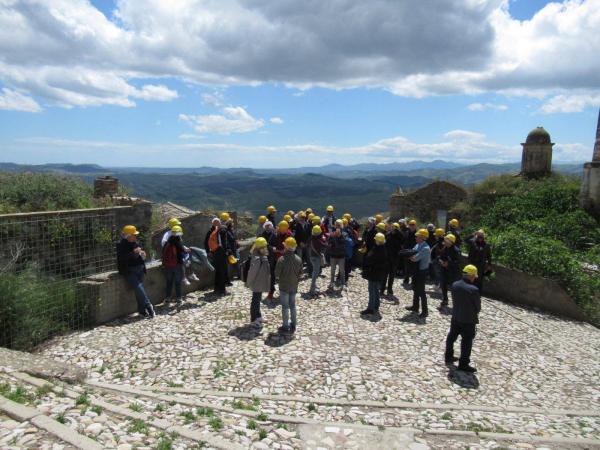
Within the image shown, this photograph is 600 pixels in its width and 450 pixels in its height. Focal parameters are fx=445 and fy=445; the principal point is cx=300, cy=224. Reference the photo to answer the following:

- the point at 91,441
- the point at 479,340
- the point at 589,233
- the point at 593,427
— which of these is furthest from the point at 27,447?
the point at 589,233

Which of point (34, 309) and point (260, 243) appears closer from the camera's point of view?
point (34, 309)

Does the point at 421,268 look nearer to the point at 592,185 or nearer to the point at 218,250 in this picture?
the point at 218,250

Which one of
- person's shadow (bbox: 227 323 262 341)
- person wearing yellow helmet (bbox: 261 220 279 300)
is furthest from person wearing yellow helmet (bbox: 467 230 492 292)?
person's shadow (bbox: 227 323 262 341)

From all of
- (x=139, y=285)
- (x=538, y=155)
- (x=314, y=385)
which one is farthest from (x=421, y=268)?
(x=538, y=155)

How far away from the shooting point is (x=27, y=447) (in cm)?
403

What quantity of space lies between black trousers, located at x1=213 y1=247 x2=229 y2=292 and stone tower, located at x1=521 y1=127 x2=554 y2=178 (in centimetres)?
2180

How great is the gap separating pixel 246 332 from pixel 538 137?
81.5 feet

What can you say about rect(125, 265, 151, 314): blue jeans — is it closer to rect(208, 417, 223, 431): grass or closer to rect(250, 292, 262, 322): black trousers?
rect(250, 292, 262, 322): black trousers

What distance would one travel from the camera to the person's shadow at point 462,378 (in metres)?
7.33

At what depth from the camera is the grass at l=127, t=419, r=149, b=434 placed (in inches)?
184

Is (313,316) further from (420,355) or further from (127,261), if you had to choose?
(127,261)

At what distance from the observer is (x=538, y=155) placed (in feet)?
87.0

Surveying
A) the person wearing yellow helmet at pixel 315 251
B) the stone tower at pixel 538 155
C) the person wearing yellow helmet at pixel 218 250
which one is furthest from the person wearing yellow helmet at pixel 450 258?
the stone tower at pixel 538 155

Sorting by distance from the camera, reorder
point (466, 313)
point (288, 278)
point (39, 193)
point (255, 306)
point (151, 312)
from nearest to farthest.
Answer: point (466, 313), point (288, 278), point (255, 306), point (151, 312), point (39, 193)
